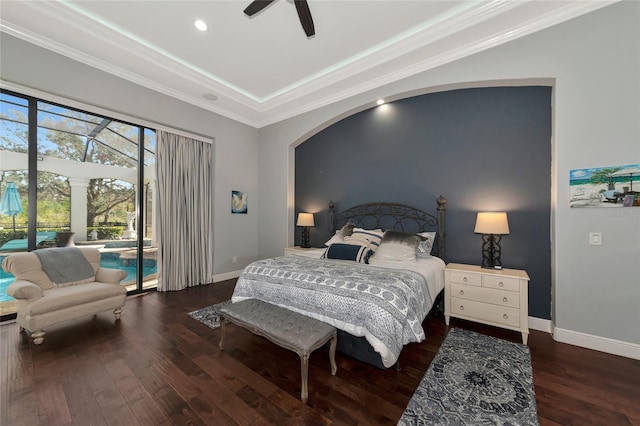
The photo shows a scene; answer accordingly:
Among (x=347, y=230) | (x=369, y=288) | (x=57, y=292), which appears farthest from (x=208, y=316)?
(x=347, y=230)

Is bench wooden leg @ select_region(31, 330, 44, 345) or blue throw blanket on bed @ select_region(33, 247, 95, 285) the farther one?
blue throw blanket on bed @ select_region(33, 247, 95, 285)

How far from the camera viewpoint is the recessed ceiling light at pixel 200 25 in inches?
111

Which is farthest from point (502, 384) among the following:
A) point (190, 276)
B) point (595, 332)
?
point (190, 276)

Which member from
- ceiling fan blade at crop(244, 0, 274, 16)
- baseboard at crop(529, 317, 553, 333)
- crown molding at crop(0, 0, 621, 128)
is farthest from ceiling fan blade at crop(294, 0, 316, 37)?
baseboard at crop(529, 317, 553, 333)

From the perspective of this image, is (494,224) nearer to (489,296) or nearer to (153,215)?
(489,296)

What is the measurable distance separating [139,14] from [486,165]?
4.41m

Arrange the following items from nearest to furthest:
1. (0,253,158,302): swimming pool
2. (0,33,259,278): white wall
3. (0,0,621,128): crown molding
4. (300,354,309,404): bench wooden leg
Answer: (300,354,309,404): bench wooden leg → (0,0,621,128): crown molding → (0,33,259,278): white wall → (0,253,158,302): swimming pool

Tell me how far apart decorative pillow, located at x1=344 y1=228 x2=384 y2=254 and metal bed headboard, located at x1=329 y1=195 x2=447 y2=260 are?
0.32 meters

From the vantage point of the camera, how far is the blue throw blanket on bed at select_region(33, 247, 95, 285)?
287 cm

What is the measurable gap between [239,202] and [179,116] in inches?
72.4

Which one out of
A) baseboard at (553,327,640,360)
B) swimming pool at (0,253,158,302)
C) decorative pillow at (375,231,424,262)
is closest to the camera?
baseboard at (553,327,640,360)

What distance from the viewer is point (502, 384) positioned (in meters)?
1.94

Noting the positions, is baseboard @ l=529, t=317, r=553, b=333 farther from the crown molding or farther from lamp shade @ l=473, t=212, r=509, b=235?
the crown molding

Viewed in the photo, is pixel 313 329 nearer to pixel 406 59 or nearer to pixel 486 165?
pixel 486 165
